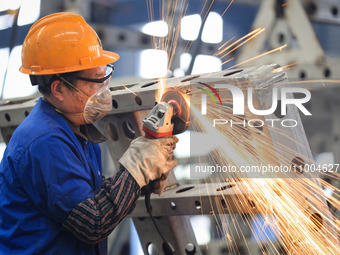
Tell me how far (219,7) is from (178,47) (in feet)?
18.5

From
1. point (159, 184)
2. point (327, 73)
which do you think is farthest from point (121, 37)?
point (159, 184)

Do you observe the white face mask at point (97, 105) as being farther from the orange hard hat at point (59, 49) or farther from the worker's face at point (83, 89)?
the orange hard hat at point (59, 49)

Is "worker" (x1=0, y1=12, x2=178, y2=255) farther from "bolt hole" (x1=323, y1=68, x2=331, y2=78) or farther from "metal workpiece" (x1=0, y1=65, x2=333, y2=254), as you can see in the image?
"bolt hole" (x1=323, y1=68, x2=331, y2=78)

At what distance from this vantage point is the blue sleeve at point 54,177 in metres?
2.07

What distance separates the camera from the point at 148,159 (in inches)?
89.4

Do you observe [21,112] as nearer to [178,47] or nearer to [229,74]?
[229,74]

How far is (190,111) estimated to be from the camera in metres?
2.37

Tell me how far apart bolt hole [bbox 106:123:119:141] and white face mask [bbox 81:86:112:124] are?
252mm

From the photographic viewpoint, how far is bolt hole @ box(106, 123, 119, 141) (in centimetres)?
273

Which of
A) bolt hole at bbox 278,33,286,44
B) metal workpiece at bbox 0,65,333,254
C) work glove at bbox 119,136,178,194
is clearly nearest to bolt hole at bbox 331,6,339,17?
bolt hole at bbox 278,33,286,44

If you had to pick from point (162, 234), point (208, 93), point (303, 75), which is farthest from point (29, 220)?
point (303, 75)

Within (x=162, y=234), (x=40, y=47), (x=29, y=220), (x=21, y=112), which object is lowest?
(x=162, y=234)

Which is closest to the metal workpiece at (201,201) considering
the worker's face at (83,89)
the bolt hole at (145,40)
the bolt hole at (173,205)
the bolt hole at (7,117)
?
the bolt hole at (173,205)

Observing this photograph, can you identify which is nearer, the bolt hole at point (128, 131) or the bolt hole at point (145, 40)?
the bolt hole at point (128, 131)
